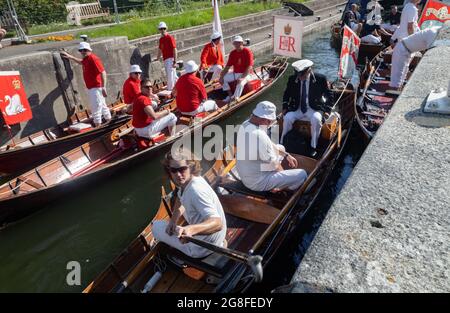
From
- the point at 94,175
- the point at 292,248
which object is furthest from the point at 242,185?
the point at 94,175

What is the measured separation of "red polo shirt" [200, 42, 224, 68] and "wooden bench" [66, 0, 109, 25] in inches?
353

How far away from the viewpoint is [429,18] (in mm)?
10695

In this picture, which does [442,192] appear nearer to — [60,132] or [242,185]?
[242,185]

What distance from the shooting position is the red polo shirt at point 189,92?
9.32m

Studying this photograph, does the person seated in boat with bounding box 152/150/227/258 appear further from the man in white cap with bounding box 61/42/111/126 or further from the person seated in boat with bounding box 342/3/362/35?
the person seated in boat with bounding box 342/3/362/35

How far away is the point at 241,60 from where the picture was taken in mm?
11766

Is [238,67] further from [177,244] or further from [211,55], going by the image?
[177,244]

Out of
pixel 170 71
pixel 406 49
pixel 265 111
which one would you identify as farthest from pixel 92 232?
pixel 406 49

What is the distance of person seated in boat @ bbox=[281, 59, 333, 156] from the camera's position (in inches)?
301

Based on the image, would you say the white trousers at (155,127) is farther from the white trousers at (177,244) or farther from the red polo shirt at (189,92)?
the white trousers at (177,244)

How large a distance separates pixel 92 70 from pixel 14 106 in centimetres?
219

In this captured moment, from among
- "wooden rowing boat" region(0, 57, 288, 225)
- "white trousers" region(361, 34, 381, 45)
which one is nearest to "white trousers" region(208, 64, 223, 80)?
"wooden rowing boat" region(0, 57, 288, 225)

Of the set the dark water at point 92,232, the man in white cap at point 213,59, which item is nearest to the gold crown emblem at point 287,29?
the man in white cap at point 213,59

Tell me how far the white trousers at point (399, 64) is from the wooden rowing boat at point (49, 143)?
307 inches
